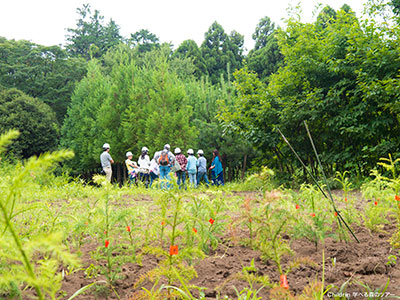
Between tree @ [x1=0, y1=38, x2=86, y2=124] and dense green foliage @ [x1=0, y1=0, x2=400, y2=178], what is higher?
tree @ [x1=0, y1=38, x2=86, y2=124]

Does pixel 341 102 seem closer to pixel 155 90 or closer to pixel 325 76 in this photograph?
pixel 325 76

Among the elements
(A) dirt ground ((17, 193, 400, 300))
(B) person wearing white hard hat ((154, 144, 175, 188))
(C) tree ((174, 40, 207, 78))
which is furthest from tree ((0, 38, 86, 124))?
(A) dirt ground ((17, 193, 400, 300))

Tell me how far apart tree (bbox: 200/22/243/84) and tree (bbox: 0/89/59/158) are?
49.2 ft

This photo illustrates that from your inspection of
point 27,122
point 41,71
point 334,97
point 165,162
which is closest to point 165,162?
point 165,162

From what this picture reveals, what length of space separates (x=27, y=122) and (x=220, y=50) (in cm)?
1828

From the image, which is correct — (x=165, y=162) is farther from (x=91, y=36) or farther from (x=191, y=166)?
(x=91, y=36)

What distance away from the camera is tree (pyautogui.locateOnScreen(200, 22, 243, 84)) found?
31.6m

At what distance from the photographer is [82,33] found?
41.4 m

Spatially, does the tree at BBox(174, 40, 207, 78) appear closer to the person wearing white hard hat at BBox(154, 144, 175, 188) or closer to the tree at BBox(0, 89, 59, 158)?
the tree at BBox(0, 89, 59, 158)

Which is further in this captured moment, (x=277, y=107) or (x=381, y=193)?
(x=277, y=107)

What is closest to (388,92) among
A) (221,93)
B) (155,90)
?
(221,93)

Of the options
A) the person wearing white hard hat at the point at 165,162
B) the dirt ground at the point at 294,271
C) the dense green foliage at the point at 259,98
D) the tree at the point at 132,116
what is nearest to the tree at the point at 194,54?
the dense green foliage at the point at 259,98

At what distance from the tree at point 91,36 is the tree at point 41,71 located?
10.7 m

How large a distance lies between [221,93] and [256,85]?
5778 millimetres
